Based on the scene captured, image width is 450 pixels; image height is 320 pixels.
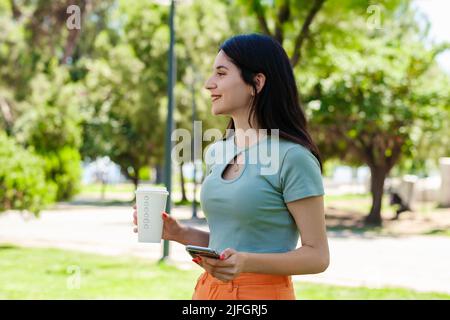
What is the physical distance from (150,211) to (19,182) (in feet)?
38.8

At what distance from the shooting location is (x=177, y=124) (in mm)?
29297

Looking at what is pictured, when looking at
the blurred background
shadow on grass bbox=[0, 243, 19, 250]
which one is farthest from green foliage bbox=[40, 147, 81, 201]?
shadow on grass bbox=[0, 243, 19, 250]

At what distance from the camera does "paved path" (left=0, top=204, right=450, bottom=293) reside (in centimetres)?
991

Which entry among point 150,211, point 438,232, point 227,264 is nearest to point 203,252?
point 227,264

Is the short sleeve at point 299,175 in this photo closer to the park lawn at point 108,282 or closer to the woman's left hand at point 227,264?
the woman's left hand at point 227,264

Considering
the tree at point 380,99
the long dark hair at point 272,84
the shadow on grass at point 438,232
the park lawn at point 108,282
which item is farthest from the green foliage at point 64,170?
the long dark hair at point 272,84

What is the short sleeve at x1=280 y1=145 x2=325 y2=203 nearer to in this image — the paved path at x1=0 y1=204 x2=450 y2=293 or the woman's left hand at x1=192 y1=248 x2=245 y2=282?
the woman's left hand at x1=192 y1=248 x2=245 y2=282

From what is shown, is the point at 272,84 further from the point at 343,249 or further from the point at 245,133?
the point at 343,249

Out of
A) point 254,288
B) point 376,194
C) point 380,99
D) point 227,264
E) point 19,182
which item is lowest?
point 376,194

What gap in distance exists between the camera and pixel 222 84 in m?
2.17

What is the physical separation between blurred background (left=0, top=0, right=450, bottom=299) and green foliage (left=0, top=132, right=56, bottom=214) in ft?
0.09
